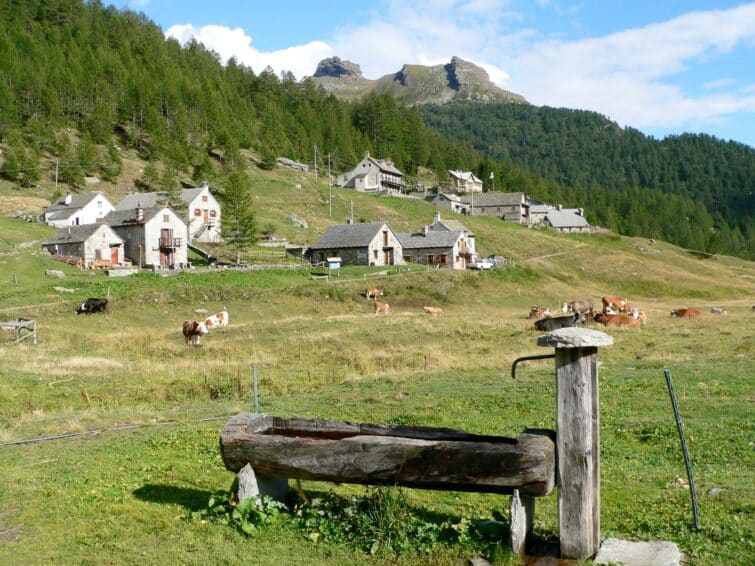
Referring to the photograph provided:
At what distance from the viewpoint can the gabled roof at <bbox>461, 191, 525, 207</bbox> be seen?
133 meters

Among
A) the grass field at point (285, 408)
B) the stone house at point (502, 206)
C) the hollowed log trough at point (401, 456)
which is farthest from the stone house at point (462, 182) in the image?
the hollowed log trough at point (401, 456)

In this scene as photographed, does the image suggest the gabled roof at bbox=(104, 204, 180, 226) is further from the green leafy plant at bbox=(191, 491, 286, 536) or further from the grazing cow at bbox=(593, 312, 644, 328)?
the green leafy plant at bbox=(191, 491, 286, 536)

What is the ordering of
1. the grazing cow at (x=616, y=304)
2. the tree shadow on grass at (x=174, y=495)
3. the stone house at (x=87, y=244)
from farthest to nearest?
the stone house at (x=87, y=244) → the grazing cow at (x=616, y=304) → the tree shadow on grass at (x=174, y=495)

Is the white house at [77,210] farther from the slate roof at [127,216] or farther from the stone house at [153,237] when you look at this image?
the stone house at [153,237]

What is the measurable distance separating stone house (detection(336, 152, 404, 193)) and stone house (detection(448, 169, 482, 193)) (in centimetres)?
2507

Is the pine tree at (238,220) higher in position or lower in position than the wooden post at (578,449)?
higher

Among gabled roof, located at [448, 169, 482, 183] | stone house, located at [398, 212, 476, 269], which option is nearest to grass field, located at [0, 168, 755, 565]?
stone house, located at [398, 212, 476, 269]

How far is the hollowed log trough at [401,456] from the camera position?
7297 mm

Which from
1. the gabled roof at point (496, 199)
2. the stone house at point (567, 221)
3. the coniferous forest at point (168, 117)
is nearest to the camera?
the coniferous forest at point (168, 117)

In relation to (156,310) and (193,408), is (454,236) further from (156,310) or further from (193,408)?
(193,408)

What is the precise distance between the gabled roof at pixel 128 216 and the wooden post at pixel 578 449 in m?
64.4

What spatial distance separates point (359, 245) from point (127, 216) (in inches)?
1008

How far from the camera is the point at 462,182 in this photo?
164 m

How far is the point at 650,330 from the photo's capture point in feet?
105
